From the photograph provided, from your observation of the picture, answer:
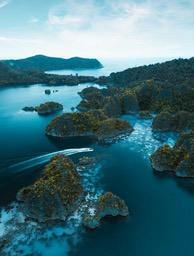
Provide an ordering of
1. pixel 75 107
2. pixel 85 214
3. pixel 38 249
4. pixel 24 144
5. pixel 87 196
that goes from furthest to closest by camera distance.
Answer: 1. pixel 75 107
2. pixel 24 144
3. pixel 87 196
4. pixel 85 214
5. pixel 38 249

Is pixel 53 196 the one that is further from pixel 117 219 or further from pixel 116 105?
pixel 116 105

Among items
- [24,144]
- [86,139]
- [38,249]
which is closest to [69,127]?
[86,139]

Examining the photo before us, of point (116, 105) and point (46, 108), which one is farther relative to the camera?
point (46, 108)

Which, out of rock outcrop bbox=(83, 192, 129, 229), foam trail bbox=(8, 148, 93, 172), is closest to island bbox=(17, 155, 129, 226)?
rock outcrop bbox=(83, 192, 129, 229)

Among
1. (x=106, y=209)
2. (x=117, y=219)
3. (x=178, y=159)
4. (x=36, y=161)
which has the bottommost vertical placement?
(x=36, y=161)

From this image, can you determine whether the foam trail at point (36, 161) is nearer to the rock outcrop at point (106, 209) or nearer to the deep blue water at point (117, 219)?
Answer: the deep blue water at point (117, 219)

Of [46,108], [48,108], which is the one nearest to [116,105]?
[48,108]

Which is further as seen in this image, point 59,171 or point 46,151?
point 46,151

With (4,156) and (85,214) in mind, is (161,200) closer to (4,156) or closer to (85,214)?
(85,214)
